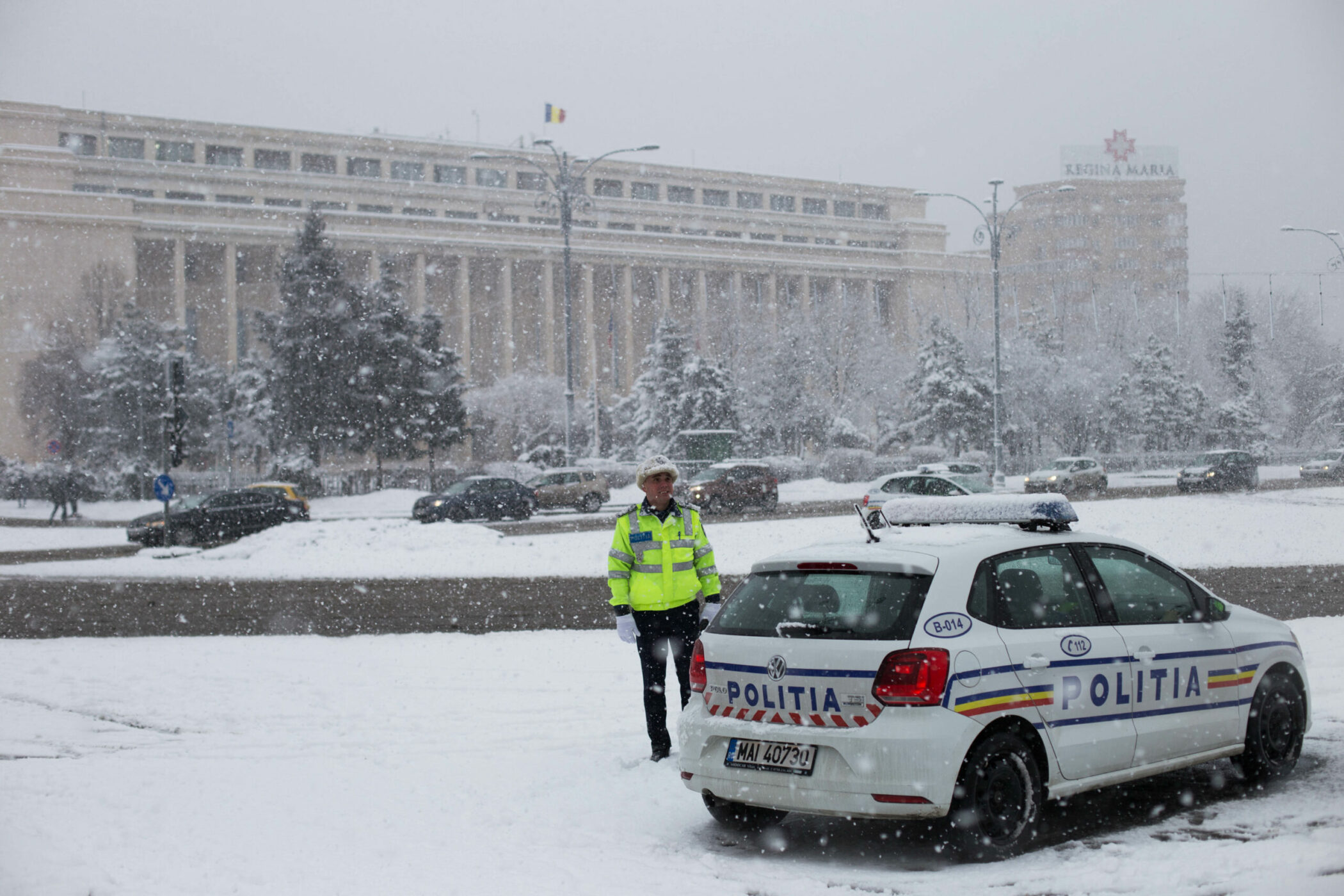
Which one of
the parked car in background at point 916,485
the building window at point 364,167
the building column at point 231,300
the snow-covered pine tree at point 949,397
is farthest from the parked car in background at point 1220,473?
the building window at point 364,167

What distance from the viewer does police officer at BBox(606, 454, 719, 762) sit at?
25.3ft

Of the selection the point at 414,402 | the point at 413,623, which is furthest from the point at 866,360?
the point at 413,623

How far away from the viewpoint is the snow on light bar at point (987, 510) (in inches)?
256

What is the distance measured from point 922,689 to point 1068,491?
135ft

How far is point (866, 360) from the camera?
73.3m

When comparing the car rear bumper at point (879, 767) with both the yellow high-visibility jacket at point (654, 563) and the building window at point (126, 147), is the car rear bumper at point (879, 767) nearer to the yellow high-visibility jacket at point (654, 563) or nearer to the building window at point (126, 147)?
the yellow high-visibility jacket at point (654, 563)

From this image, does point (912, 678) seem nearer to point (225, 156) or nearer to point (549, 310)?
point (549, 310)

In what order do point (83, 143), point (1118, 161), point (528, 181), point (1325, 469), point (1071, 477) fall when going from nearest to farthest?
point (1071, 477) < point (1325, 469) < point (83, 143) < point (528, 181) < point (1118, 161)

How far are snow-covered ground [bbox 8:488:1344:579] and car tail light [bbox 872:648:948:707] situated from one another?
15678 millimetres

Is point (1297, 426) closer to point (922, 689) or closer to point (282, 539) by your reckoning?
point (282, 539)

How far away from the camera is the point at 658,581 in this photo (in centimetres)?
772

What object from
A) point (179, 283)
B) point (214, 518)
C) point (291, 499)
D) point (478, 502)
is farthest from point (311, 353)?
point (179, 283)

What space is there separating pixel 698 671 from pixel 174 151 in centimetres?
9039

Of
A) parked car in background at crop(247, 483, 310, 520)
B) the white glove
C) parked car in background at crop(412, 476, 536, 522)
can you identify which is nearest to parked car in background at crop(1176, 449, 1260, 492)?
parked car in background at crop(412, 476, 536, 522)
